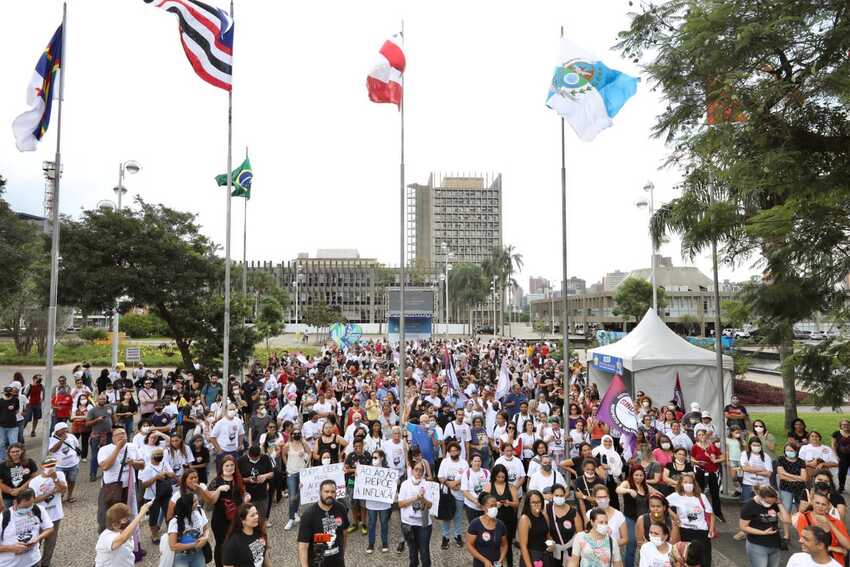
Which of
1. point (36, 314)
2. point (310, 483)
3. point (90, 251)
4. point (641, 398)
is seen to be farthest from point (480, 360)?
point (36, 314)

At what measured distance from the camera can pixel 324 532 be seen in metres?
5.06

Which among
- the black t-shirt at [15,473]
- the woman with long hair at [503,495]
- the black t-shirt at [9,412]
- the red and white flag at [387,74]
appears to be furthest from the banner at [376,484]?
the black t-shirt at [9,412]

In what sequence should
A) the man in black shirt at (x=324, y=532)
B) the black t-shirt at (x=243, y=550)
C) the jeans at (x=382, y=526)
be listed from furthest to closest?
1. the jeans at (x=382, y=526)
2. the man in black shirt at (x=324, y=532)
3. the black t-shirt at (x=243, y=550)

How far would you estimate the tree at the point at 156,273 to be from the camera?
17828mm

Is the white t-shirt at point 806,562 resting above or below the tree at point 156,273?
A: below

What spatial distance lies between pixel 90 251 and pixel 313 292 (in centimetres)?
10877

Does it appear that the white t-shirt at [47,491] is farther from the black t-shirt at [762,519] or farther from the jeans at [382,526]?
the black t-shirt at [762,519]

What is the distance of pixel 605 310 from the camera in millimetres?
85312

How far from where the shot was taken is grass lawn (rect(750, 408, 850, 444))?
15.7 m

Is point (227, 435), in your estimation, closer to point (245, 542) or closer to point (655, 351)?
point (245, 542)

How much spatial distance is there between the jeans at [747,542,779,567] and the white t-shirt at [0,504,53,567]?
24.9 ft

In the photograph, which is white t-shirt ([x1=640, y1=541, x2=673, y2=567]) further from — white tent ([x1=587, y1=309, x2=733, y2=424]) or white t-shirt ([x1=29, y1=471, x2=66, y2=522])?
white tent ([x1=587, y1=309, x2=733, y2=424])

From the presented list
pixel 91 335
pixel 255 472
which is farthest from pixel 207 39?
pixel 91 335

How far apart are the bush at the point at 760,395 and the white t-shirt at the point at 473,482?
62.9 feet
